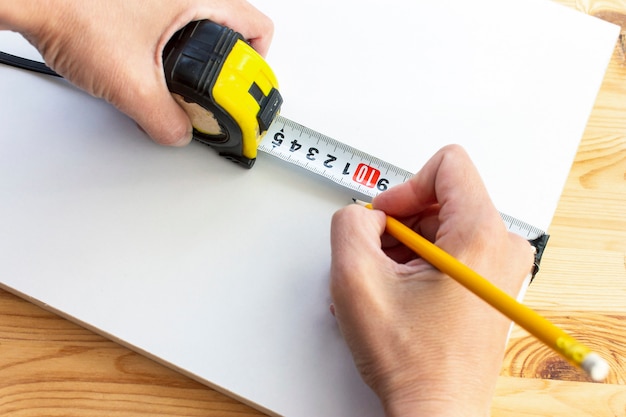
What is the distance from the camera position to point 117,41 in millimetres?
827

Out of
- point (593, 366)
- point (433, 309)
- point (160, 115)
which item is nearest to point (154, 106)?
point (160, 115)

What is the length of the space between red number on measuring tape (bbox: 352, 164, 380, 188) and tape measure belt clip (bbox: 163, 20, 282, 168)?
0.60 feet

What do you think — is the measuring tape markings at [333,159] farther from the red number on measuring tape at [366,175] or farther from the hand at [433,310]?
the hand at [433,310]

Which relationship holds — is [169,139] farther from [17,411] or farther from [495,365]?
[495,365]

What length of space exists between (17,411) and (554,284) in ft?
3.03

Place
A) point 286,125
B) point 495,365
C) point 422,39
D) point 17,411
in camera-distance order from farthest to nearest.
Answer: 1. point 422,39
2. point 286,125
3. point 17,411
4. point 495,365

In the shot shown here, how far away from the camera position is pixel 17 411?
2.86ft

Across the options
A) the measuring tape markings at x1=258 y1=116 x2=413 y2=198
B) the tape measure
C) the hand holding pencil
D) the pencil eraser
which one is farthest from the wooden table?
the pencil eraser

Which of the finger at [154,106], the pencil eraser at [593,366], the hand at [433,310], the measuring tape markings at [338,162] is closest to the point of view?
the pencil eraser at [593,366]

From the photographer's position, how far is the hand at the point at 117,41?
0.80 m

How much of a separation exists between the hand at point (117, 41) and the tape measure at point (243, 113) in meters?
0.02

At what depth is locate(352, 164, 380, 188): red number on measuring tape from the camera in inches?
38.4

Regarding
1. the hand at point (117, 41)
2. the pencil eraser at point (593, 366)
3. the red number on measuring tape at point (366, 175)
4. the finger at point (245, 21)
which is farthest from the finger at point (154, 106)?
the pencil eraser at point (593, 366)

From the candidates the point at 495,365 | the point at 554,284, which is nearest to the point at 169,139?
the point at 495,365
